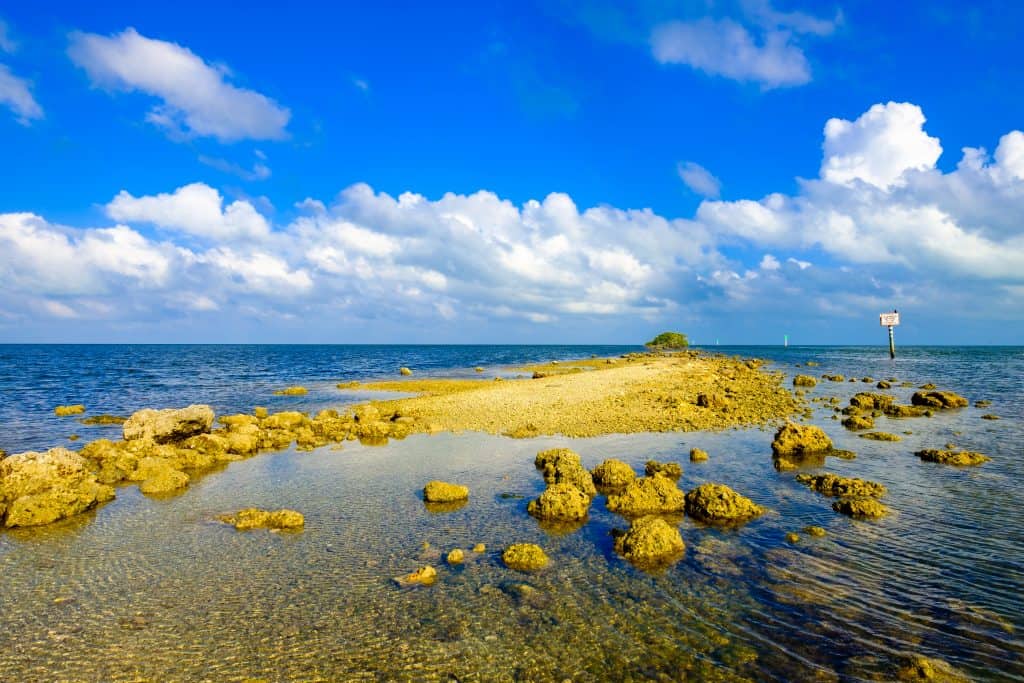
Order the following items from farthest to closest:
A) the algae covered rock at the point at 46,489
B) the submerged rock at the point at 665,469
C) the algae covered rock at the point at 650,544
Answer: the submerged rock at the point at 665,469
the algae covered rock at the point at 46,489
the algae covered rock at the point at 650,544

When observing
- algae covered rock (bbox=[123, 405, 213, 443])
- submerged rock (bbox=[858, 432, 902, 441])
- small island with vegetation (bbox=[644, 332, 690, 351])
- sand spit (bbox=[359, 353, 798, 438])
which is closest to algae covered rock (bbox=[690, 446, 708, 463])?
sand spit (bbox=[359, 353, 798, 438])

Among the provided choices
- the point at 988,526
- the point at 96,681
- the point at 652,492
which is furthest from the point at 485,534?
the point at 988,526

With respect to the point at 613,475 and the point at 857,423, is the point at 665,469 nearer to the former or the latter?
the point at 613,475

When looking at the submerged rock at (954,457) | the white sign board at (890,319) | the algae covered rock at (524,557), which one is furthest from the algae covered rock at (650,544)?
the white sign board at (890,319)

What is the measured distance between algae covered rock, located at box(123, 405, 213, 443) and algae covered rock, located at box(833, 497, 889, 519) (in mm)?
30227

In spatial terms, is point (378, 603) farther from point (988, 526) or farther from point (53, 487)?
point (988, 526)

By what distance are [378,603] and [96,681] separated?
466 cm

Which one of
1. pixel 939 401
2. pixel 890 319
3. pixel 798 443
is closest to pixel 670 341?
pixel 890 319

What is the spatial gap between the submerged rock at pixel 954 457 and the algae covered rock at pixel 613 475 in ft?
44.6

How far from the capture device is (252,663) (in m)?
8.93

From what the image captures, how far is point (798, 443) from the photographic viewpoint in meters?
23.7

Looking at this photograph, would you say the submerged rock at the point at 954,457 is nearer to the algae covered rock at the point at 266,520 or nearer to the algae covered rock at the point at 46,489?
the algae covered rock at the point at 266,520

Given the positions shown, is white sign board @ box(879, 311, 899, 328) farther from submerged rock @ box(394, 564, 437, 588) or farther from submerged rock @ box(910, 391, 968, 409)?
submerged rock @ box(394, 564, 437, 588)

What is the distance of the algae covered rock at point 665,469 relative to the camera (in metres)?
20.0
